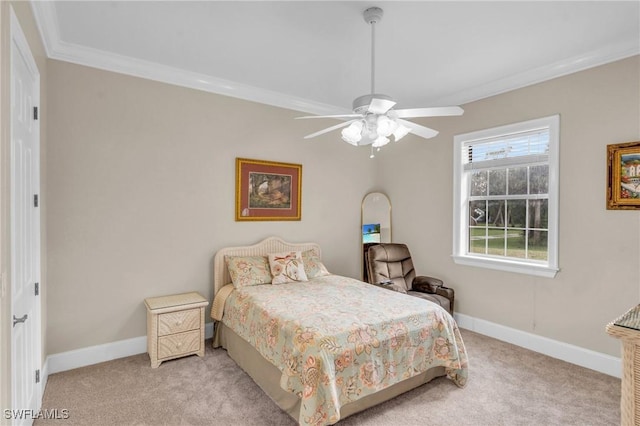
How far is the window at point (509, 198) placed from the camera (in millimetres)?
3422

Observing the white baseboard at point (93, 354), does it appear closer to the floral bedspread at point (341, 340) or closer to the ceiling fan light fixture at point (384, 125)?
the floral bedspread at point (341, 340)

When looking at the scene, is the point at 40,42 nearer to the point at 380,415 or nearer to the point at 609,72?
the point at 380,415

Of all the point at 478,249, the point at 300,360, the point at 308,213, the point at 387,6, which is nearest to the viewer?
the point at 300,360

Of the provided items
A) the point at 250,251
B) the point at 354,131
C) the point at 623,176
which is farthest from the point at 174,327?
the point at 623,176

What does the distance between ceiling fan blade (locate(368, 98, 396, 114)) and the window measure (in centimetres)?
216

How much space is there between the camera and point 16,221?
75.6 inches

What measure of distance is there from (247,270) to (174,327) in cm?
86

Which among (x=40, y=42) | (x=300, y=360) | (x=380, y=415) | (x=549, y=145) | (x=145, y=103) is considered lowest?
(x=380, y=415)

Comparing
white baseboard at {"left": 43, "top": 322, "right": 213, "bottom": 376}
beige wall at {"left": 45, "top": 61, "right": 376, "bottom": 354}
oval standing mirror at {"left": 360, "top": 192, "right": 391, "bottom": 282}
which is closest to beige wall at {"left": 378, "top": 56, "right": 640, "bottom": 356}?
oval standing mirror at {"left": 360, "top": 192, "right": 391, "bottom": 282}

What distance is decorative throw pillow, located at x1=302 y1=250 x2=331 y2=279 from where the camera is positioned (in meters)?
3.93

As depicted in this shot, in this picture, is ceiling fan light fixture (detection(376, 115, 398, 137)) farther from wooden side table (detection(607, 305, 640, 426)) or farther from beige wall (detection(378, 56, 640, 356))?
beige wall (detection(378, 56, 640, 356))

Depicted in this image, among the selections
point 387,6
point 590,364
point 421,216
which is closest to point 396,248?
point 421,216

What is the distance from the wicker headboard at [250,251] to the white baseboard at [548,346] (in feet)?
6.81

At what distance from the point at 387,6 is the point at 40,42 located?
261 cm
